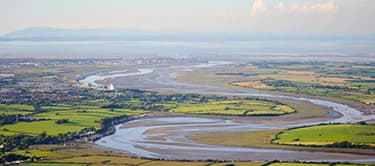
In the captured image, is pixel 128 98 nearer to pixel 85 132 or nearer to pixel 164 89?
pixel 164 89

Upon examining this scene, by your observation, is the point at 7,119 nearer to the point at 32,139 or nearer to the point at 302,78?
the point at 32,139

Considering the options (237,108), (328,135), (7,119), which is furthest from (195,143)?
(7,119)

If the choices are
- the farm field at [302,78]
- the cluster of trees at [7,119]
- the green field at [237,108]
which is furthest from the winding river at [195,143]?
the cluster of trees at [7,119]

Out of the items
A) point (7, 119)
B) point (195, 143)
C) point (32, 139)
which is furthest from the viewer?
point (7, 119)

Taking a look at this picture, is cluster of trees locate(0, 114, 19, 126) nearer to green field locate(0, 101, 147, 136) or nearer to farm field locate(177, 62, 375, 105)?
green field locate(0, 101, 147, 136)

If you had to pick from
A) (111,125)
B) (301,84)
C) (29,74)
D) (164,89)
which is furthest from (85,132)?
(29,74)

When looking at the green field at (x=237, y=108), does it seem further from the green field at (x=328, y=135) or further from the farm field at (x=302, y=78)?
the green field at (x=328, y=135)

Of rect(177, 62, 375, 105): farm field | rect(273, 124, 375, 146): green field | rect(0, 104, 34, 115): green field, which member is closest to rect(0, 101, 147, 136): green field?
rect(0, 104, 34, 115): green field
